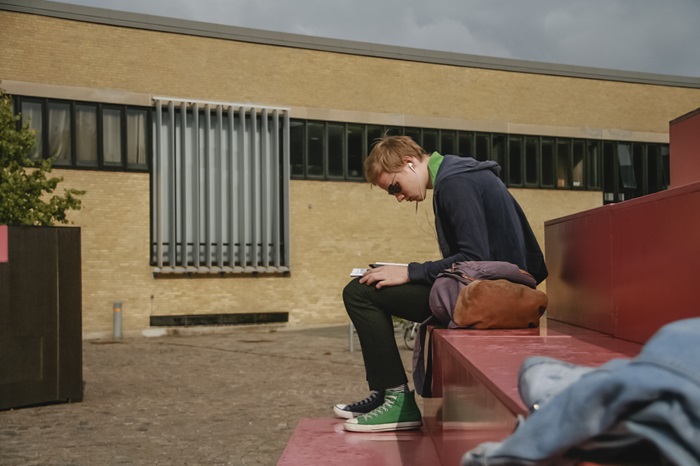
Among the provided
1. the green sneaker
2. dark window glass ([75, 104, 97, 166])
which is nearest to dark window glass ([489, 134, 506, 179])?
dark window glass ([75, 104, 97, 166])

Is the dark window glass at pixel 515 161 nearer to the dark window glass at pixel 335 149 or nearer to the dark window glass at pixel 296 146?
the dark window glass at pixel 335 149

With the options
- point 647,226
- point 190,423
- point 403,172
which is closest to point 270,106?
point 190,423

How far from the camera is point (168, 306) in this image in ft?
61.4

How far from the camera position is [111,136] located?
18.3m

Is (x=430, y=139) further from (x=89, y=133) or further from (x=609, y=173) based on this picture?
(x=89, y=133)

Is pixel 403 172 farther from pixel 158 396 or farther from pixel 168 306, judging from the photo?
pixel 168 306

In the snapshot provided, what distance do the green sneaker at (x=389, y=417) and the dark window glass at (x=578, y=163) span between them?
21864 millimetres

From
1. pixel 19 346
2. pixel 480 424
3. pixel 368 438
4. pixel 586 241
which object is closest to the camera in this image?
pixel 480 424

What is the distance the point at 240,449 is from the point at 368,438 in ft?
9.94

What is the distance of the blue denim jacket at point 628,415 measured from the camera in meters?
1.14

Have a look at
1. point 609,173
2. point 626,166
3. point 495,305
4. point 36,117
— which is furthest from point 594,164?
point 495,305

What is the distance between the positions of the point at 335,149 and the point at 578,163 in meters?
8.61

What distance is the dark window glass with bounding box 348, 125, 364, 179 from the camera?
21.0 meters

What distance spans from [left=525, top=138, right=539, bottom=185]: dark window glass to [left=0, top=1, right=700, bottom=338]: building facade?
0.23ft
